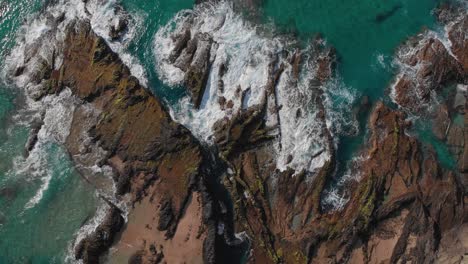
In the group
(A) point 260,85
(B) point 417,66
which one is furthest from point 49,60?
(B) point 417,66

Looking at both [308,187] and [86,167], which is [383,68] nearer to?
[308,187]

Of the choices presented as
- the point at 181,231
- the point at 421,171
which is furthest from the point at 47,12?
the point at 421,171

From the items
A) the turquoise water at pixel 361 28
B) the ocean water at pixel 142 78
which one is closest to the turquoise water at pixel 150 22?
the ocean water at pixel 142 78

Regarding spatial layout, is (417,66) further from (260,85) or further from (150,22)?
(150,22)

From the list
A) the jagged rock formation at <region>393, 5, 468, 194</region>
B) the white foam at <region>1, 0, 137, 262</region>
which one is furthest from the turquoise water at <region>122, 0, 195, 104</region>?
the jagged rock formation at <region>393, 5, 468, 194</region>

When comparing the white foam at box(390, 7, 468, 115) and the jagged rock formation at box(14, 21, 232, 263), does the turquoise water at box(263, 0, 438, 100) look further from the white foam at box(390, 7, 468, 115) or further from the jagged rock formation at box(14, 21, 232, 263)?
the jagged rock formation at box(14, 21, 232, 263)

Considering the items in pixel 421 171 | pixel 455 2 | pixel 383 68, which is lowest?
pixel 421 171

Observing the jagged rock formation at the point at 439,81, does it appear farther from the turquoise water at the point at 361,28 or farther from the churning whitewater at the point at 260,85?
the churning whitewater at the point at 260,85
